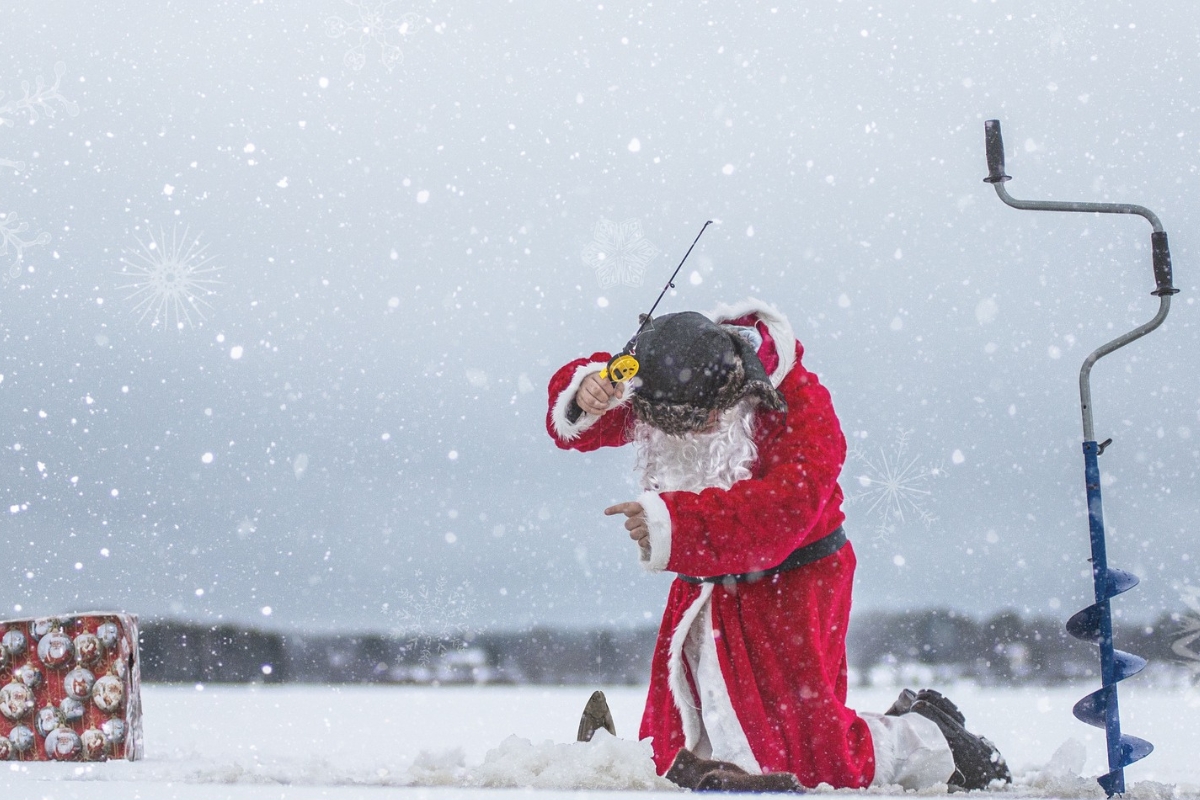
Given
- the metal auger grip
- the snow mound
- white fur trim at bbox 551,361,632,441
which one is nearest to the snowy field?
the snow mound

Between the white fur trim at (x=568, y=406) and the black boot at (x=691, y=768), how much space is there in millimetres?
765

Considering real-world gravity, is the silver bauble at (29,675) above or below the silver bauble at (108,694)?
above

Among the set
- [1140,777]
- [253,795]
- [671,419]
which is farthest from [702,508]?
[1140,777]

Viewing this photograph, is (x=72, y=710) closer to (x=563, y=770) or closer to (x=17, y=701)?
(x=17, y=701)

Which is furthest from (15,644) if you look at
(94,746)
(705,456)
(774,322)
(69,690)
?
(774,322)

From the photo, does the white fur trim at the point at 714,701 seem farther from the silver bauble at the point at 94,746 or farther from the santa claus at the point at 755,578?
the silver bauble at the point at 94,746

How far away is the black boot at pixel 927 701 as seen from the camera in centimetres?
277

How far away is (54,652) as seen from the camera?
9.49 feet

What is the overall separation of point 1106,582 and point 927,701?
567 millimetres

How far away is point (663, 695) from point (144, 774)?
A: 1225mm

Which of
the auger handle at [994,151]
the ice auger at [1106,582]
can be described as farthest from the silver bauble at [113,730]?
the auger handle at [994,151]

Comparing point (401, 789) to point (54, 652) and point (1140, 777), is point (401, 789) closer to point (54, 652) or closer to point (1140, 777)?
point (54, 652)

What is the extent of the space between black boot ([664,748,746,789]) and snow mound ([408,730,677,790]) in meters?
0.04

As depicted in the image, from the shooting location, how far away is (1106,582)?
2.45 metres
